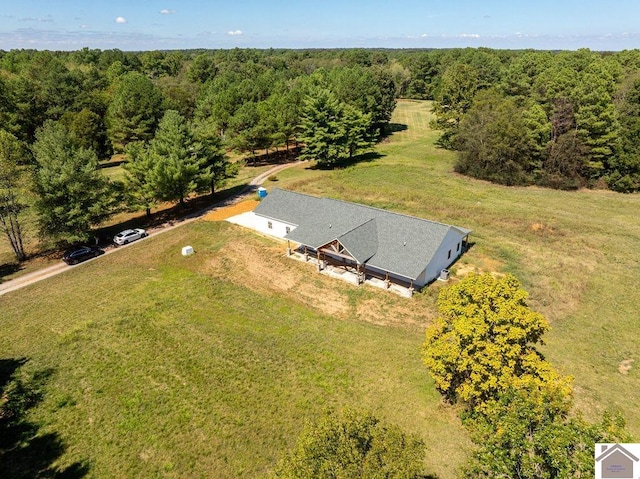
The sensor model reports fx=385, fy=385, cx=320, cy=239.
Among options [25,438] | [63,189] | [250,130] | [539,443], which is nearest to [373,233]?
[539,443]

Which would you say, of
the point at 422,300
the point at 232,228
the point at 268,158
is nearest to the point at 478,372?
the point at 422,300

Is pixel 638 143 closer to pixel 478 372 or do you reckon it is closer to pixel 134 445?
pixel 478 372

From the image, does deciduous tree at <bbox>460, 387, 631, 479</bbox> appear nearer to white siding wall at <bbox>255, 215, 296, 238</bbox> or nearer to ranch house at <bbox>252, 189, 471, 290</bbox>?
ranch house at <bbox>252, 189, 471, 290</bbox>

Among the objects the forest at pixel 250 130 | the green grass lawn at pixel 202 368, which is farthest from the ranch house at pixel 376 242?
the forest at pixel 250 130

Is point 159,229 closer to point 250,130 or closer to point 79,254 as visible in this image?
point 79,254

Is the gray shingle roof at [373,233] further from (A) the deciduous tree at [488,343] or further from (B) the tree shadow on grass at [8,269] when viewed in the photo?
(B) the tree shadow on grass at [8,269]

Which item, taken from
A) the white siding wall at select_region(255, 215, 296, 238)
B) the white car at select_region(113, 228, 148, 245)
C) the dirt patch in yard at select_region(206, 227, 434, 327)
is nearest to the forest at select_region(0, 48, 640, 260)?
the white car at select_region(113, 228, 148, 245)
